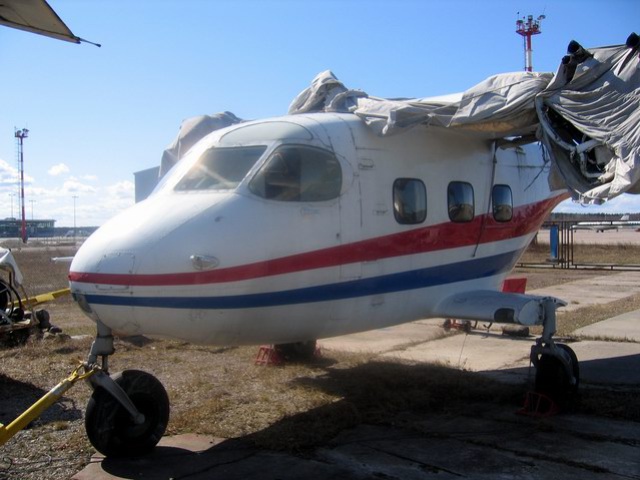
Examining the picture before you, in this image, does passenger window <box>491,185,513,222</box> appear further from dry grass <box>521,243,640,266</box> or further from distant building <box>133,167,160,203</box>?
dry grass <box>521,243,640,266</box>

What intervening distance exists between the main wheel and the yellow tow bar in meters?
0.20

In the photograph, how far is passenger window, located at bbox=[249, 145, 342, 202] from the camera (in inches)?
242

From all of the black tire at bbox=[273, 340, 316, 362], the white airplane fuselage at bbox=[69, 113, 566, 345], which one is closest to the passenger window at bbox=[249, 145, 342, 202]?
the white airplane fuselage at bbox=[69, 113, 566, 345]

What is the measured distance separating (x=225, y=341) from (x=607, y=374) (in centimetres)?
573

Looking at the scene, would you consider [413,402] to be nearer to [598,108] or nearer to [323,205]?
[323,205]

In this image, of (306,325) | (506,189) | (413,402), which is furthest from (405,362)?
(306,325)

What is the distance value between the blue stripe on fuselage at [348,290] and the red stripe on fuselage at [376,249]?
6.3 inches

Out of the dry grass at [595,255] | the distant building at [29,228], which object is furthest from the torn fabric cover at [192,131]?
the distant building at [29,228]

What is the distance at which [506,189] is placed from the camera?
894cm

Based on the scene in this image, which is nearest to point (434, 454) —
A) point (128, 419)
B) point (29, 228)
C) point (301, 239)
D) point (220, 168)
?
point (301, 239)

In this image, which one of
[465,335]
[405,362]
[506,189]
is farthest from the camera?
[465,335]

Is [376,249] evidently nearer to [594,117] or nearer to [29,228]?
[594,117]

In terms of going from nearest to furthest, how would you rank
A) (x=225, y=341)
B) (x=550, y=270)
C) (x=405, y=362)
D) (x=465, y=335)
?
1. (x=225, y=341)
2. (x=405, y=362)
3. (x=465, y=335)
4. (x=550, y=270)

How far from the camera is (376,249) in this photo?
686cm
